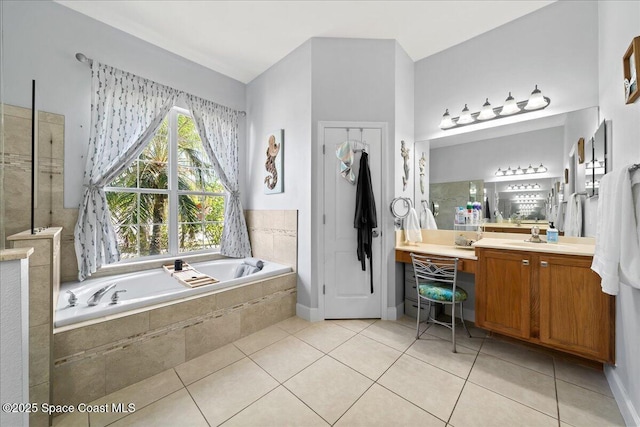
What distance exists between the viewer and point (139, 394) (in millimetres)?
1603

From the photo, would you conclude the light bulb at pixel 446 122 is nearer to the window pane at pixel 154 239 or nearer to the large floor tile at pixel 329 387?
the large floor tile at pixel 329 387

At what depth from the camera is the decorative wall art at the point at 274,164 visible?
2965mm

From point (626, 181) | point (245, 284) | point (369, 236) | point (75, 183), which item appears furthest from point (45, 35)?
point (626, 181)

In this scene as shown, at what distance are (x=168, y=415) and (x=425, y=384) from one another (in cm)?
161

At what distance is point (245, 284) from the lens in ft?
7.82

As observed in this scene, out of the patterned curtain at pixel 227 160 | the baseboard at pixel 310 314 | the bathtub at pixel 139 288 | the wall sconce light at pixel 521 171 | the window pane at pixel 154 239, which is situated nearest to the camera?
the bathtub at pixel 139 288

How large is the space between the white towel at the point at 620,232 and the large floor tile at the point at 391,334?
1.39 m

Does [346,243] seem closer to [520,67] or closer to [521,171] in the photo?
[521,171]

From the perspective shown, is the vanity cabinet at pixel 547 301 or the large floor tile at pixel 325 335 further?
the large floor tile at pixel 325 335

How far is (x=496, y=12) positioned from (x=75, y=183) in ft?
13.8

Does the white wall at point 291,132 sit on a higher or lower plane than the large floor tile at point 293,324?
higher

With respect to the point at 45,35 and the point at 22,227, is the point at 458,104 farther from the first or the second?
the point at 22,227

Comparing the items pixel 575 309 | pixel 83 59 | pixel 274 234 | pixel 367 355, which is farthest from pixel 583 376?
pixel 83 59

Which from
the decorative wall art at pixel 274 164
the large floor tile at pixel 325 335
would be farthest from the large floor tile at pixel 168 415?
the decorative wall art at pixel 274 164
